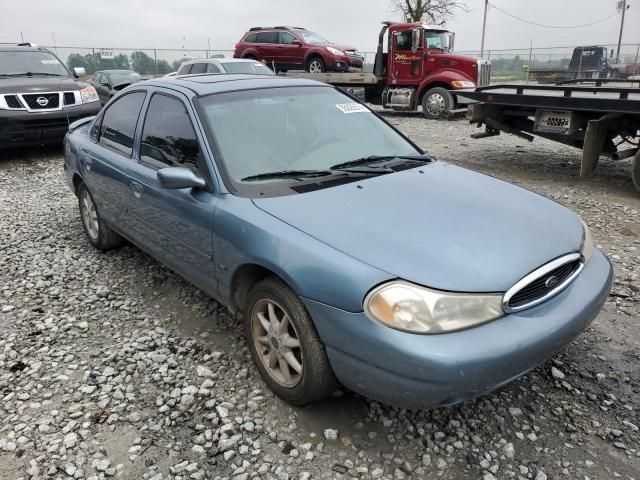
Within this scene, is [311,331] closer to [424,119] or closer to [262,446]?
[262,446]

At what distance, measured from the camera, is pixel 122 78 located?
674 inches

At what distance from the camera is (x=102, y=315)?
3.82 metres

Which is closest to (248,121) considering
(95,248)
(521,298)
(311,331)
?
(311,331)

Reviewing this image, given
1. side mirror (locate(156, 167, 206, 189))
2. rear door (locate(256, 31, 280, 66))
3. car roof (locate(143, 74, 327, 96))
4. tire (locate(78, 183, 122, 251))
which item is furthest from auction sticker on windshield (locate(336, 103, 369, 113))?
rear door (locate(256, 31, 280, 66))

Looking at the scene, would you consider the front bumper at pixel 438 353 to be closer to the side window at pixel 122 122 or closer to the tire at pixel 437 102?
the side window at pixel 122 122

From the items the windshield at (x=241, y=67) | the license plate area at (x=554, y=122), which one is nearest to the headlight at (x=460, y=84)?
the windshield at (x=241, y=67)

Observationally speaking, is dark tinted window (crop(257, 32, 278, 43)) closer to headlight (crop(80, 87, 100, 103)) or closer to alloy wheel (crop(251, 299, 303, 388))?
headlight (crop(80, 87, 100, 103))

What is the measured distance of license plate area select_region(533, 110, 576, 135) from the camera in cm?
708

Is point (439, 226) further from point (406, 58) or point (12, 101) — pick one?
point (406, 58)

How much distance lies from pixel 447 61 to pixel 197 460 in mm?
14183

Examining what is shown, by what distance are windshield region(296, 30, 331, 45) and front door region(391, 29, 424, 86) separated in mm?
3830

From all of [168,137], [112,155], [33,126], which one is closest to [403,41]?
[33,126]

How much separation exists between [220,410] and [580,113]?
21.5ft

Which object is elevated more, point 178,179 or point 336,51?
point 336,51
